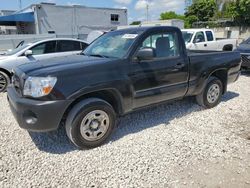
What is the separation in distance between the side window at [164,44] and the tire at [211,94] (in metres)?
1.22

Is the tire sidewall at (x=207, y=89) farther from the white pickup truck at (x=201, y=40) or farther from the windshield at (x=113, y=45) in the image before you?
the white pickup truck at (x=201, y=40)

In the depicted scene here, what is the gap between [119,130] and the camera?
442 centimetres

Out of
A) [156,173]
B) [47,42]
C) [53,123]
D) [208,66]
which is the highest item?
[47,42]

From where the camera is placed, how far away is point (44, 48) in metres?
7.91

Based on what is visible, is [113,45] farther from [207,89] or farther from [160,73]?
[207,89]

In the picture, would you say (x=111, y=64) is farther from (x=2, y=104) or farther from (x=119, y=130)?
(x=2, y=104)

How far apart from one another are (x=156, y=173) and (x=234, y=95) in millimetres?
4286

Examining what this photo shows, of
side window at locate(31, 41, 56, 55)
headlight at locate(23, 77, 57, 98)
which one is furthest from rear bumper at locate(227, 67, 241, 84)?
side window at locate(31, 41, 56, 55)

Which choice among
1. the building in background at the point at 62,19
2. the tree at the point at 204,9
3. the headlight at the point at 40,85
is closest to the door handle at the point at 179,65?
the headlight at the point at 40,85

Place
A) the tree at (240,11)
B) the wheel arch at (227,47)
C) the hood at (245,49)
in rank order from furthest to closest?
the tree at (240,11)
the wheel arch at (227,47)
the hood at (245,49)

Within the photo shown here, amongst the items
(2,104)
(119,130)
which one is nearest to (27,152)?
(119,130)

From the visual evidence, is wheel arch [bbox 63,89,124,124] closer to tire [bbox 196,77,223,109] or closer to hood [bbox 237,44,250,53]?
tire [bbox 196,77,223,109]

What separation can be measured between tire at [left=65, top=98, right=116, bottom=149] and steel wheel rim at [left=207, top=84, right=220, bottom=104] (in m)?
2.57

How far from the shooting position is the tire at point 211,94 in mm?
5348
